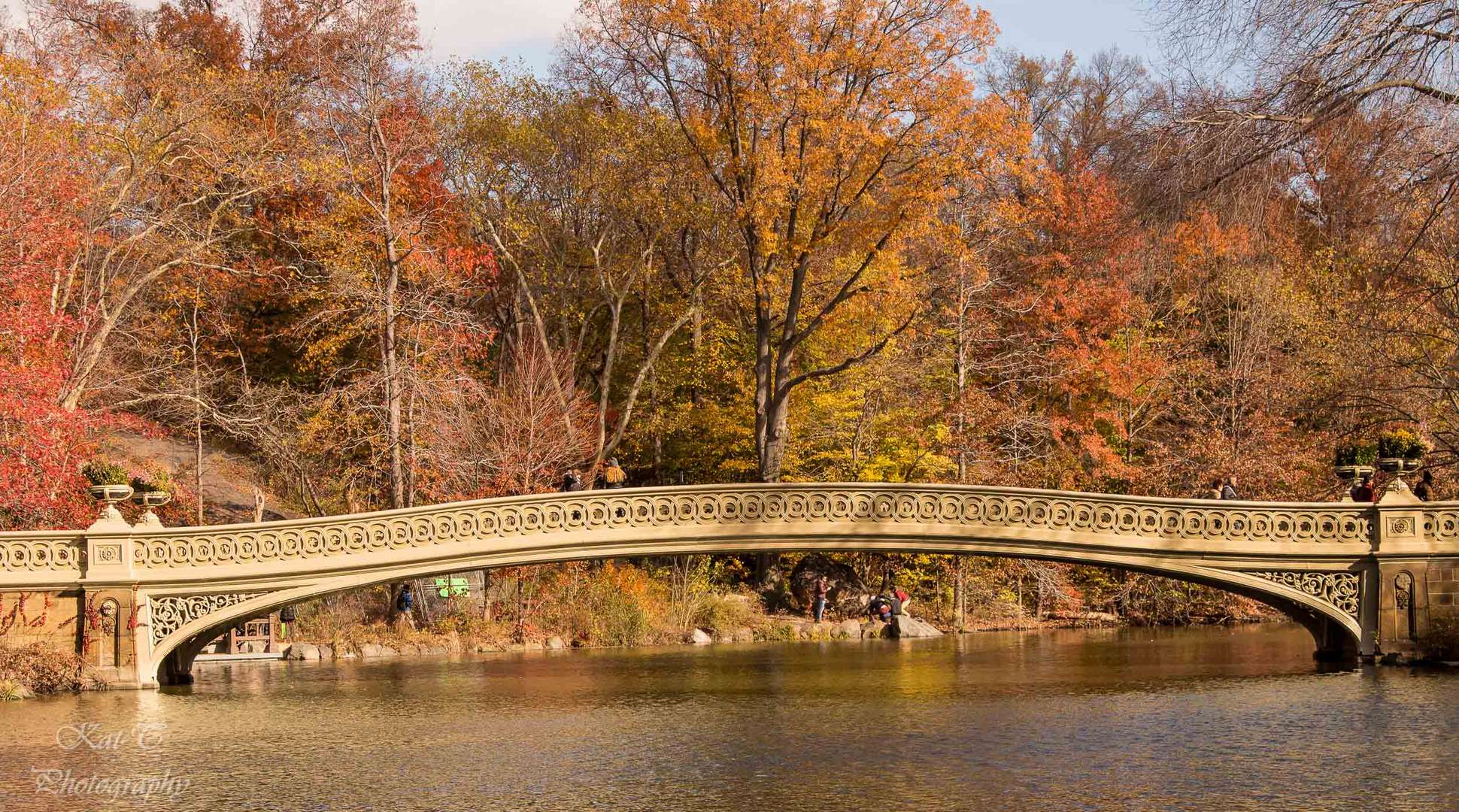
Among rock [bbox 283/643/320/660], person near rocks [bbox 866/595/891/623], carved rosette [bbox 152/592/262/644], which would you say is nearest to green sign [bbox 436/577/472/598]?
rock [bbox 283/643/320/660]

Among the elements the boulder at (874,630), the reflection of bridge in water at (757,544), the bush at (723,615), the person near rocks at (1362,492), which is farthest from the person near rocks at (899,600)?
the person near rocks at (1362,492)

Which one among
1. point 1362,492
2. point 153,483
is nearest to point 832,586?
point 1362,492

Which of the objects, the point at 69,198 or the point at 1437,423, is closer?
the point at 69,198

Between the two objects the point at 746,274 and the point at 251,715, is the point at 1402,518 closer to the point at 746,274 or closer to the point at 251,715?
the point at 251,715

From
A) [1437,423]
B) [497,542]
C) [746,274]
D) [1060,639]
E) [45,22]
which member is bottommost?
Result: [1060,639]

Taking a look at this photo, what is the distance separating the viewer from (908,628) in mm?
34188

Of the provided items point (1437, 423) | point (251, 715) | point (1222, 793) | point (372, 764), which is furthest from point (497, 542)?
point (1437, 423)

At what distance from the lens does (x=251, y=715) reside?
1958 centimetres

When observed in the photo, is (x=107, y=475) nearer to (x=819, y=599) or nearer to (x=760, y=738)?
(x=760, y=738)

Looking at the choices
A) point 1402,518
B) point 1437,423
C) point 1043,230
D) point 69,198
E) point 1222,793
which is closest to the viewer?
point 1222,793

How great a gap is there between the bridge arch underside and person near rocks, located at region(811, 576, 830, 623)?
11.1 meters

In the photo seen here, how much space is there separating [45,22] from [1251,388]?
29.5 metres

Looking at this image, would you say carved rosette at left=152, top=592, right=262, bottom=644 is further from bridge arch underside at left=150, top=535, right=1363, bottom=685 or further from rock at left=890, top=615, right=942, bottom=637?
rock at left=890, top=615, right=942, bottom=637

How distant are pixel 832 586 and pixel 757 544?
42.6ft
